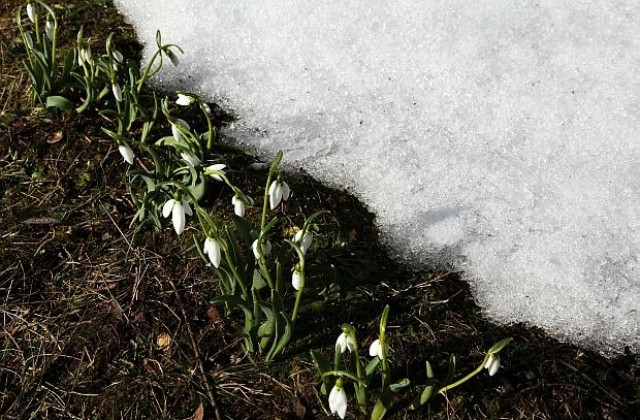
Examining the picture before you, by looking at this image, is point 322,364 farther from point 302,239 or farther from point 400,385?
point 302,239

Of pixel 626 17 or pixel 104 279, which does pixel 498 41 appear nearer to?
pixel 626 17

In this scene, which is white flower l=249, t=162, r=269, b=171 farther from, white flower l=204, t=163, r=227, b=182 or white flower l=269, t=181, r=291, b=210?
white flower l=269, t=181, r=291, b=210

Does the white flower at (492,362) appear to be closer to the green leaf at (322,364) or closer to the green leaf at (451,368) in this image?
the green leaf at (451,368)

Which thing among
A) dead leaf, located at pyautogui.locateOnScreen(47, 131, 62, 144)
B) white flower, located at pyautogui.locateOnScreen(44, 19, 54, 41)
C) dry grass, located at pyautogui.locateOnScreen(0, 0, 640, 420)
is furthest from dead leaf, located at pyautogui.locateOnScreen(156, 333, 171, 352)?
white flower, located at pyautogui.locateOnScreen(44, 19, 54, 41)

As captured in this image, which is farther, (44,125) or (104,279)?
(44,125)

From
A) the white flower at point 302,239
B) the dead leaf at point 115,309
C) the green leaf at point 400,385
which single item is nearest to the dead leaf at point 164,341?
the dead leaf at point 115,309

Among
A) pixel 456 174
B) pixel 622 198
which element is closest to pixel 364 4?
pixel 456 174

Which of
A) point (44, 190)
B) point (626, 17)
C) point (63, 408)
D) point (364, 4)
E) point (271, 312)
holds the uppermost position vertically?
point (626, 17)
